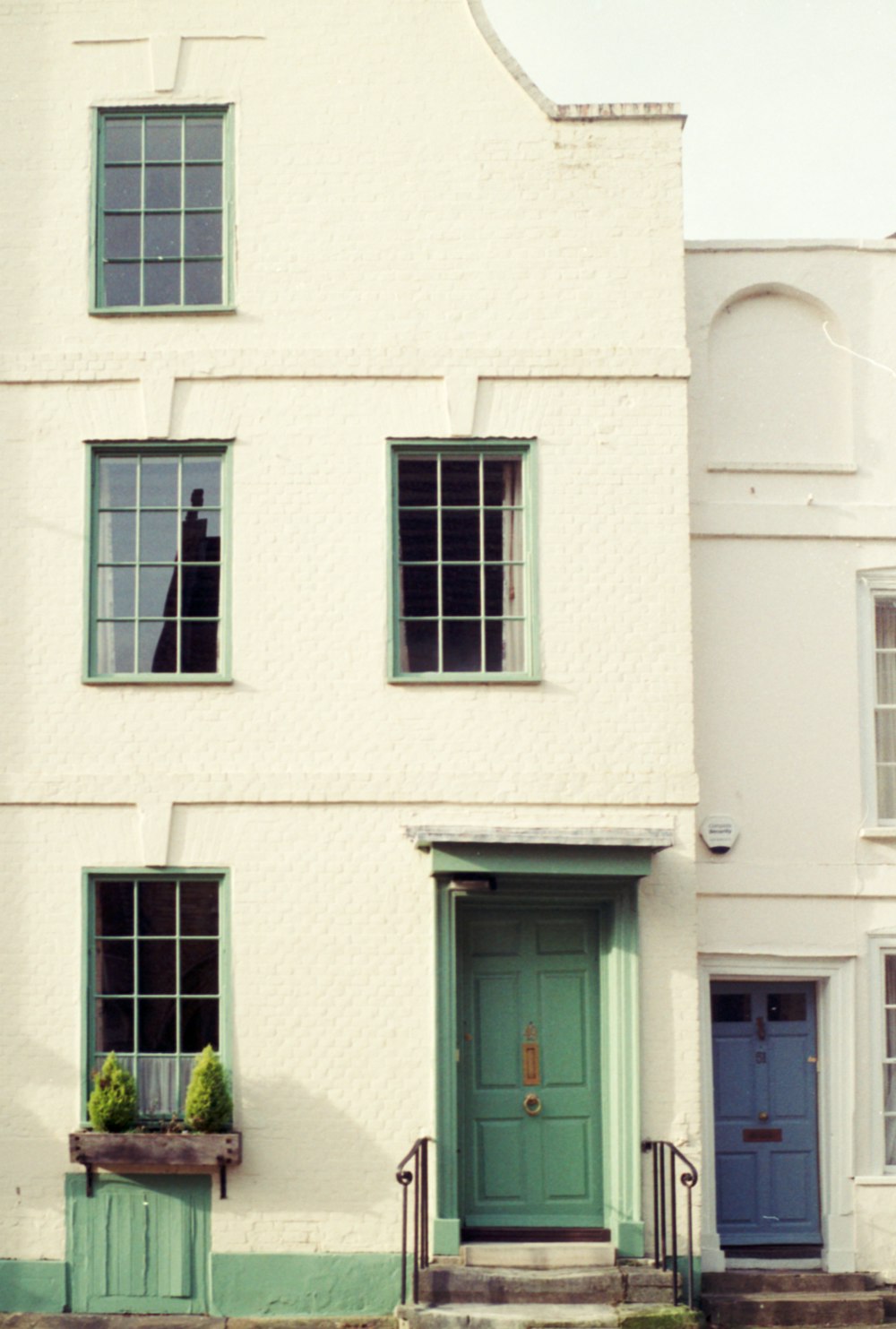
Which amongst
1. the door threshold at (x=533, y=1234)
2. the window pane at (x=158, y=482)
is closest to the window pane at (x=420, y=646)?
the window pane at (x=158, y=482)

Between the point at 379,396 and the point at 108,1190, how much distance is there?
592cm

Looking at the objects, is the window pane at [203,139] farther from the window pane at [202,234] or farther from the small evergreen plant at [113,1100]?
the small evergreen plant at [113,1100]

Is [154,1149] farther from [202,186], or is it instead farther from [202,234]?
[202,186]

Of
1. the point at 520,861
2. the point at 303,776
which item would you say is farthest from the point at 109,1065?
the point at 520,861

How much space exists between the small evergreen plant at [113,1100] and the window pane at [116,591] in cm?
317

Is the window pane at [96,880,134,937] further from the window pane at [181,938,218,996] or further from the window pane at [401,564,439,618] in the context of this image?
the window pane at [401,564,439,618]

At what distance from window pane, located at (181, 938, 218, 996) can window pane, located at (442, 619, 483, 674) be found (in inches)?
103

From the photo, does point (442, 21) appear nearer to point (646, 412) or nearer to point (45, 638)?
point (646, 412)

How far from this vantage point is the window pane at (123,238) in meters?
12.5

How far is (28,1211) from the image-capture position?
38.3 ft

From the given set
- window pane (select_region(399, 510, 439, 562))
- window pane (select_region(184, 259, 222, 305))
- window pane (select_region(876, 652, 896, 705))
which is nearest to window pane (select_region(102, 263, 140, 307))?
window pane (select_region(184, 259, 222, 305))

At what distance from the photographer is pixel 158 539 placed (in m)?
12.3

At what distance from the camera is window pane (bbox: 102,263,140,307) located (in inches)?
493

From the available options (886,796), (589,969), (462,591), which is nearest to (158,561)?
(462,591)
